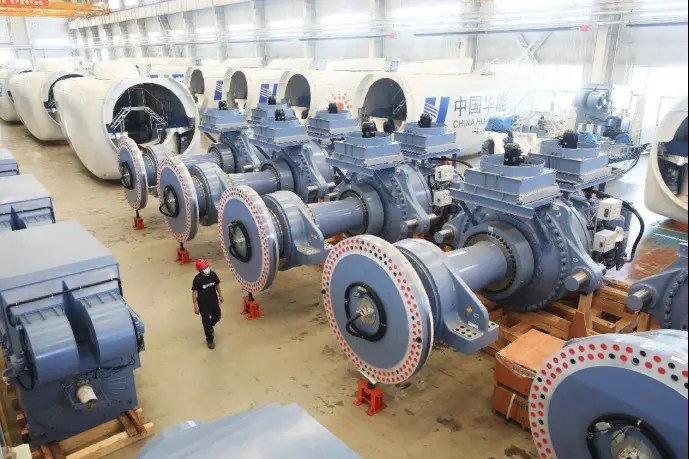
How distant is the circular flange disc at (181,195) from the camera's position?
541 centimetres

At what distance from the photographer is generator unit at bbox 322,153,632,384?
2971 millimetres

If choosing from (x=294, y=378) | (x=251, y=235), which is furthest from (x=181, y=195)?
(x=294, y=378)

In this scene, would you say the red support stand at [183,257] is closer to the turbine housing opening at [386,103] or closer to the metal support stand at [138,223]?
the metal support stand at [138,223]

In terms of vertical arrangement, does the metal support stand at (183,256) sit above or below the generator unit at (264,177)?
below

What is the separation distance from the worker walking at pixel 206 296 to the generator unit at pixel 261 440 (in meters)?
2.55

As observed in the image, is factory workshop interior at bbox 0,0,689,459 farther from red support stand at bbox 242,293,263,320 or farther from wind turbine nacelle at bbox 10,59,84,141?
wind turbine nacelle at bbox 10,59,84,141

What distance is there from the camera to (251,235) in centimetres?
440

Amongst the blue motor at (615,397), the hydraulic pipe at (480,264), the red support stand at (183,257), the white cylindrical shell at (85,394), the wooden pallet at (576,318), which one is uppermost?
the blue motor at (615,397)

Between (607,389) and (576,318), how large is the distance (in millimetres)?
2207

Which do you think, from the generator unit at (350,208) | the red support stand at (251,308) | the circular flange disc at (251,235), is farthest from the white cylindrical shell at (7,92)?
the red support stand at (251,308)

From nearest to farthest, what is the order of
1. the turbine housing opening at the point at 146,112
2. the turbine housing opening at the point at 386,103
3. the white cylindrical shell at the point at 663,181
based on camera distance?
the white cylindrical shell at the point at 663,181 < the turbine housing opening at the point at 386,103 < the turbine housing opening at the point at 146,112

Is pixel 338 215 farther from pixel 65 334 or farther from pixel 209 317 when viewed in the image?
pixel 65 334

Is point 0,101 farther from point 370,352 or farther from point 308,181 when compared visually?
point 370,352

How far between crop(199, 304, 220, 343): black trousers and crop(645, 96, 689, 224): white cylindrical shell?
3512 mm
